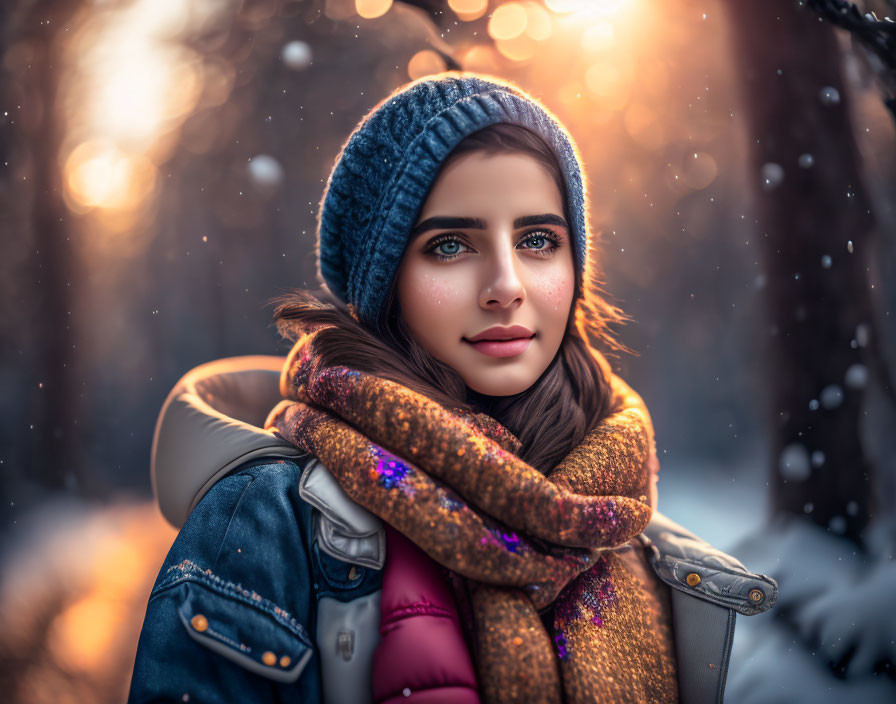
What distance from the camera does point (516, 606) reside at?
60cm

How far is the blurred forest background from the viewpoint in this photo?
3.26 feet

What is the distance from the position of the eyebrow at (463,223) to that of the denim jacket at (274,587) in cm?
32

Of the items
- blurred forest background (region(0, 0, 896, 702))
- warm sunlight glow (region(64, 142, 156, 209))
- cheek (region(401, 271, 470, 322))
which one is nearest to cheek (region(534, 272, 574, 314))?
cheek (region(401, 271, 470, 322))

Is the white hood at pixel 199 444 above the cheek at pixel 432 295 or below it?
below

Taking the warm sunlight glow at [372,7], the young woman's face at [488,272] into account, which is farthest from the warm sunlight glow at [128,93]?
the young woman's face at [488,272]

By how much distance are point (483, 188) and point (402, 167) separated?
0.36 ft

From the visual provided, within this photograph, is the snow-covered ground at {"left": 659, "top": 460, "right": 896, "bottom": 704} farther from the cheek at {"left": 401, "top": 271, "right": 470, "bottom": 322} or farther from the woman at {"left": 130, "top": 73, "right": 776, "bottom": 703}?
the cheek at {"left": 401, "top": 271, "right": 470, "bottom": 322}

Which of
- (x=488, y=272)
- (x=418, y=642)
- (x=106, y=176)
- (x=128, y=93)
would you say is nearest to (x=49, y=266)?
(x=106, y=176)

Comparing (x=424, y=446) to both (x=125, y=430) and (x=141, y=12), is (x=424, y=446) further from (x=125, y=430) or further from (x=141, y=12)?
(x=141, y=12)

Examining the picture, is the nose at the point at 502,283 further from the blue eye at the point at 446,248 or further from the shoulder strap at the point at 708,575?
the shoulder strap at the point at 708,575

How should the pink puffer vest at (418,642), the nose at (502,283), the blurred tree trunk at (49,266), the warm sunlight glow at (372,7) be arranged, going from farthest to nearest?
the warm sunlight glow at (372,7)
the blurred tree trunk at (49,266)
the nose at (502,283)
the pink puffer vest at (418,642)

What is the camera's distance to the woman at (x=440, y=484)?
567 millimetres

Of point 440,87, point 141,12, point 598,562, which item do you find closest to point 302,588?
point 598,562

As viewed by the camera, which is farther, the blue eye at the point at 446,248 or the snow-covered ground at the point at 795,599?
the snow-covered ground at the point at 795,599
